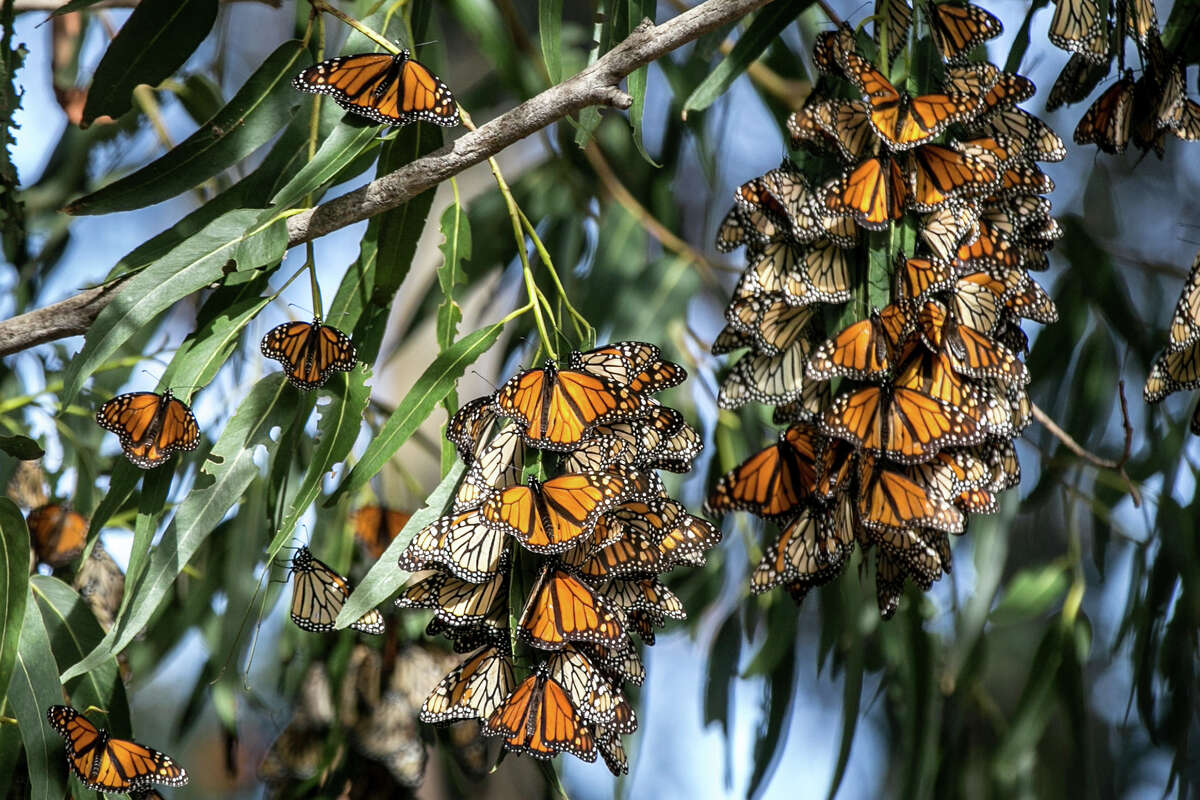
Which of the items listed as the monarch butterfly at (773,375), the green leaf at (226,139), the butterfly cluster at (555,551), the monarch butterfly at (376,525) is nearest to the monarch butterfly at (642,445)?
the butterfly cluster at (555,551)

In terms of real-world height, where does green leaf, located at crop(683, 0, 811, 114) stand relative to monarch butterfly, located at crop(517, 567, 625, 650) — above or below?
above

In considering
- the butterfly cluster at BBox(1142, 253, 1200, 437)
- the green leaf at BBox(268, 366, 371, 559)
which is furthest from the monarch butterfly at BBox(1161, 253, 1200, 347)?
the green leaf at BBox(268, 366, 371, 559)

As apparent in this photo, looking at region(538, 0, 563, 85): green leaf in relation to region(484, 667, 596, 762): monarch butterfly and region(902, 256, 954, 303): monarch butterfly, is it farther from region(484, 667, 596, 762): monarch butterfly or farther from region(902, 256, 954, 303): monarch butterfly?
region(484, 667, 596, 762): monarch butterfly

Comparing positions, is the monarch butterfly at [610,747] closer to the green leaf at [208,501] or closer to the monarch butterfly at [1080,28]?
the green leaf at [208,501]

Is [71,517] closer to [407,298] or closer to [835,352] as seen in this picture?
[407,298]

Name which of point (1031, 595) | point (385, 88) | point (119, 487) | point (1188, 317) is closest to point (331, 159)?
point (385, 88)
